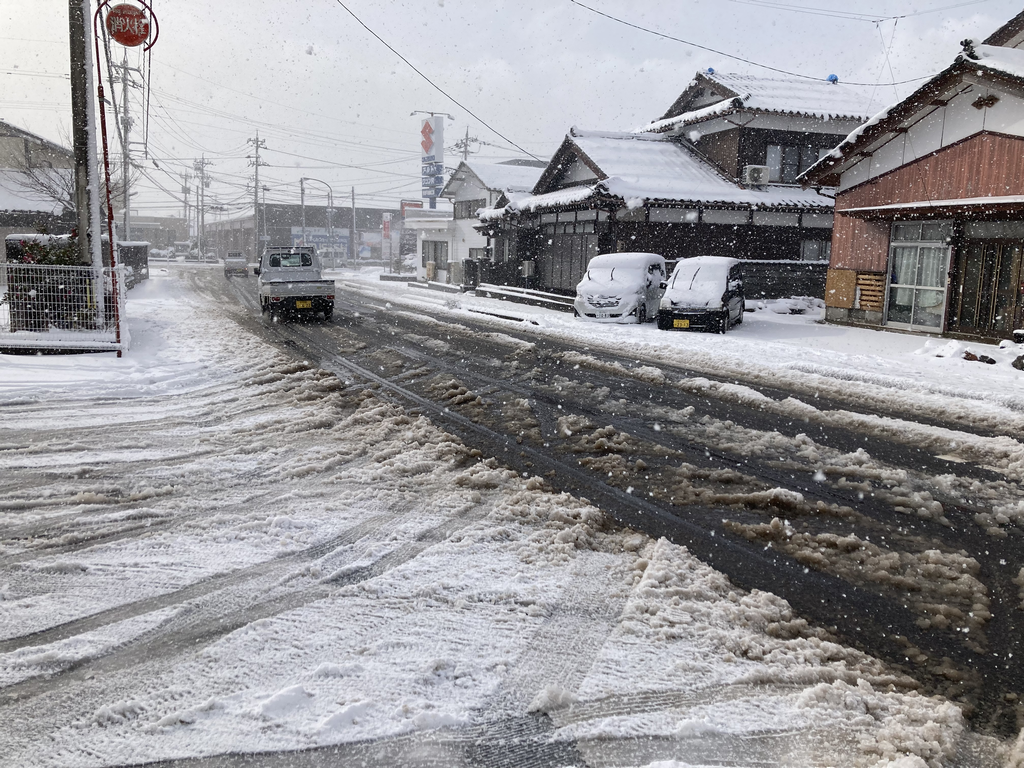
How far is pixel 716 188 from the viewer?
24.8 m

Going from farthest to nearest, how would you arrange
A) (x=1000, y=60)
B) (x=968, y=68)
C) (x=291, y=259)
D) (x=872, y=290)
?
(x=291, y=259)
(x=872, y=290)
(x=968, y=68)
(x=1000, y=60)

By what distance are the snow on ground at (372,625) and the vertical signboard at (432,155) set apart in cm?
4874

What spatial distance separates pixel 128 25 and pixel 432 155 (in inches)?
1637

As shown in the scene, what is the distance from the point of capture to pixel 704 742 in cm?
253

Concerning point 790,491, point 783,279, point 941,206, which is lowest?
point 790,491

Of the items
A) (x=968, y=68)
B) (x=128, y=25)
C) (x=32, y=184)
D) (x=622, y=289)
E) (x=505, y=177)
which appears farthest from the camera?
(x=505, y=177)

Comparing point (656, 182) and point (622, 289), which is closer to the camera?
point (622, 289)

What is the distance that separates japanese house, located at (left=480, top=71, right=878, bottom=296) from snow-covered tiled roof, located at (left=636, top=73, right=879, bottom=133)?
6 centimetres

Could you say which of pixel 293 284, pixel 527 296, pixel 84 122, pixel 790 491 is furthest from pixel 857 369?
pixel 527 296

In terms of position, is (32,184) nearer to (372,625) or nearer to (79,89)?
(79,89)

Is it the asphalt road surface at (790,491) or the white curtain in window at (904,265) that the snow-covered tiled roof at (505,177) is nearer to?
the white curtain in window at (904,265)

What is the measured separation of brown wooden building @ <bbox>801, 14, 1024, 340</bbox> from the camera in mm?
14328

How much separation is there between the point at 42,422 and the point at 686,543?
20.7 ft

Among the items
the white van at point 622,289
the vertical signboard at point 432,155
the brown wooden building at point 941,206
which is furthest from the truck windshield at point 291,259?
the vertical signboard at point 432,155
